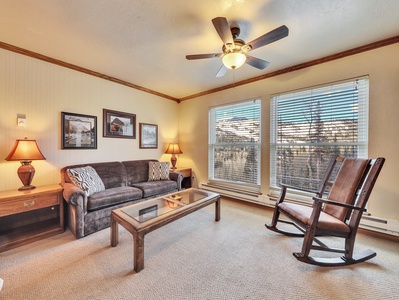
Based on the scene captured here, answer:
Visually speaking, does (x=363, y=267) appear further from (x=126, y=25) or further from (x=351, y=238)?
(x=126, y=25)

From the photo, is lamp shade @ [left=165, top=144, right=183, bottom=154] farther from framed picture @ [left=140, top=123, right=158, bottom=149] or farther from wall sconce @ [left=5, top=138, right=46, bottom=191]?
wall sconce @ [left=5, top=138, right=46, bottom=191]

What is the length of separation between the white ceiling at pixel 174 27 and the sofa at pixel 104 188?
1.80 metres

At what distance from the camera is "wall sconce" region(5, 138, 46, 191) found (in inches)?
84.7

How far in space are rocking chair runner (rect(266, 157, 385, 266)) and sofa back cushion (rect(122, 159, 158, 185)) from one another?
2.74 m

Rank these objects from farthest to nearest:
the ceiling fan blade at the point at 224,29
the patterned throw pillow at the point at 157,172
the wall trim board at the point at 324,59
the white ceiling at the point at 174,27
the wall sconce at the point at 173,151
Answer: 1. the wall sconce at the point at 173,151
2. the patterned throw pillow at the point at 157,172
3. the wall trim board at the point at 324,59
4. the white ceiling at the point at 174,27
5. the ceiling fan blade at the point at 224,29

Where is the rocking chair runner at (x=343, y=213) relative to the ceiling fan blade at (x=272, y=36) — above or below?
below

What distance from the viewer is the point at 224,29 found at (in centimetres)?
162

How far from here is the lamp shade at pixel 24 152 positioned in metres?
2.14

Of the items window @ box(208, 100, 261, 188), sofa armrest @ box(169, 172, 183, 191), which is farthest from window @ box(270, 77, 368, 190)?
sofa armrest @ box(169, 172, 183, 191)

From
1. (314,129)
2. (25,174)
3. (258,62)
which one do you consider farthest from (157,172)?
(314,129)

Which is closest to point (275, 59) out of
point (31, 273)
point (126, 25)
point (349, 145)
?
→ point (349, 145)

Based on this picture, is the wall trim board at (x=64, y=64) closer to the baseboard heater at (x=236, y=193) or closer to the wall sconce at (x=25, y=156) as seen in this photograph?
the wall sconce at (x=25, y=156)

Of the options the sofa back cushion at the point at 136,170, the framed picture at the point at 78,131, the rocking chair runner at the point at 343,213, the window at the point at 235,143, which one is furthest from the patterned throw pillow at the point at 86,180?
the rocking chair runner at the point at 343,213

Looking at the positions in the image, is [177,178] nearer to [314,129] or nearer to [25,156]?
[25,156]
